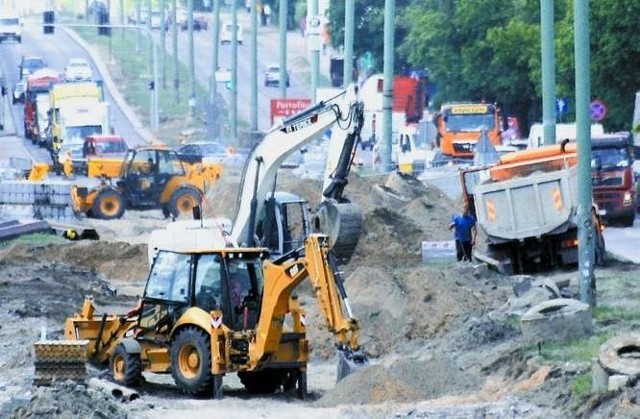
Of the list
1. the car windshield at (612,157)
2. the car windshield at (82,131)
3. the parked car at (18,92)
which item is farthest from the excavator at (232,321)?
the parked car at (18,92)

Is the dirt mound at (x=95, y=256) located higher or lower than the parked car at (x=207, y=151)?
lower

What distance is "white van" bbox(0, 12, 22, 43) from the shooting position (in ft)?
426

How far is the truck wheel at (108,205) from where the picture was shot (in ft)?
175

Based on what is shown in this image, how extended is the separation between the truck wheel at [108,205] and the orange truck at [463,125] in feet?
60.3

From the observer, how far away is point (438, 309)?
93.6ft

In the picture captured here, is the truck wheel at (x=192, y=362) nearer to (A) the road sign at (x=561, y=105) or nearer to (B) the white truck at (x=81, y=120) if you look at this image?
(A) the road sign at (x=561, y=105)

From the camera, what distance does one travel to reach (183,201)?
175 ft

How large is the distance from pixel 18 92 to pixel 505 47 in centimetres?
4224

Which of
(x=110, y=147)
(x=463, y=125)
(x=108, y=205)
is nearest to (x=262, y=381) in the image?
(x=108, y=205)

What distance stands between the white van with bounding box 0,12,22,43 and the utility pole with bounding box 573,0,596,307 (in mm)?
105704

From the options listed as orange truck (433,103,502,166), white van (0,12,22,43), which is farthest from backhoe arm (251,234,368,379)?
white van (0,12,22,43)

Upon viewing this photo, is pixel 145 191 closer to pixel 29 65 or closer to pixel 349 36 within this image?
pixel 349 36

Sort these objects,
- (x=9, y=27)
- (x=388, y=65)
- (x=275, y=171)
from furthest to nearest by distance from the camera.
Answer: (x=9, y=27) → (x=388, y=65) → (x=275, y=171)

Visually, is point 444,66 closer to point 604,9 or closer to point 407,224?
point 604,9
